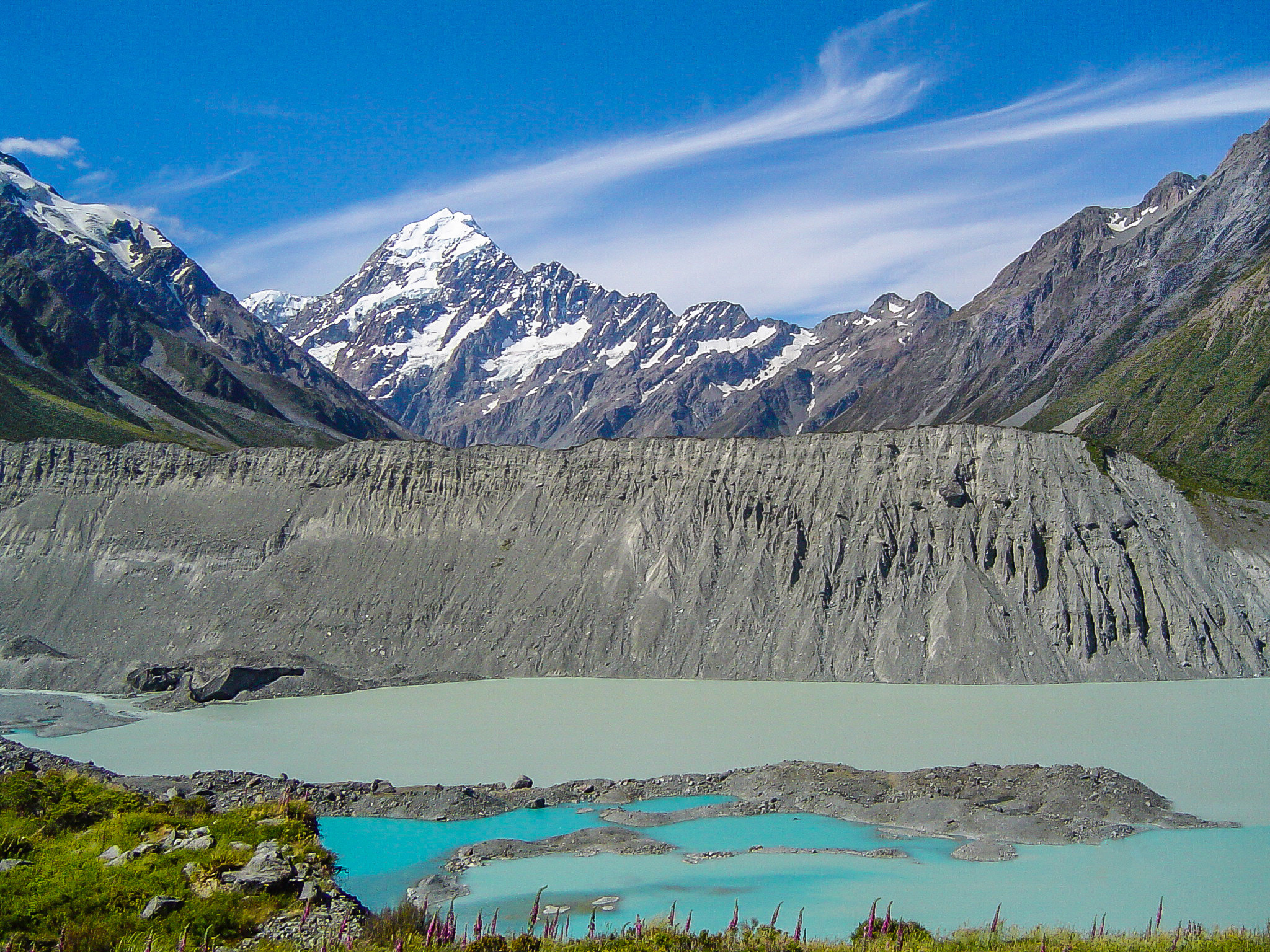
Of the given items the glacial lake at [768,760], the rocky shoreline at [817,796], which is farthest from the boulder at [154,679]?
the rocky shoreline at [817,796]

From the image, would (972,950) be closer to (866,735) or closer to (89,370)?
(866,735)

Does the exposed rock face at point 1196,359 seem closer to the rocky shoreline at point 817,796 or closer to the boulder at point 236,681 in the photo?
the rocky shoreline at point 817,796

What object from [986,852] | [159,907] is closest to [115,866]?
[159,907]

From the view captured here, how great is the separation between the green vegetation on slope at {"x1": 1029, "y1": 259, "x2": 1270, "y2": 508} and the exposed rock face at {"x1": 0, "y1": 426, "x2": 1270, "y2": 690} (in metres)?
66.7

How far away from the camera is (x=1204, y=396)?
133000 mm

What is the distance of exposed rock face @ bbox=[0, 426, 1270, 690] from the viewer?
4994cm

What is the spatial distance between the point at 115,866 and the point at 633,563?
142 ft

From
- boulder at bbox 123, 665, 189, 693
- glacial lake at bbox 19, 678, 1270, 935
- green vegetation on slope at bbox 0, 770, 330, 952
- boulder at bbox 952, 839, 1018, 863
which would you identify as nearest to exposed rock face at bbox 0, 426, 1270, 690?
boulder at bbox 123, 665, 189, 693

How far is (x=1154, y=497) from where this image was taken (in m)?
55.8

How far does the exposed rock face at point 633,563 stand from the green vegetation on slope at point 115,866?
3018 centimetres

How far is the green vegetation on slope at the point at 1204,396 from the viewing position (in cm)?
11956

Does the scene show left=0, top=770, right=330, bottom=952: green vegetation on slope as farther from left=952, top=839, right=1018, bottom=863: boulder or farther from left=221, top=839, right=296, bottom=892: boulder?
left=952, top=839, right=1018, bottom=863: boulder

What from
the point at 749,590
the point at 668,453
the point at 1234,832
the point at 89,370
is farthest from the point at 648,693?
the point at 89,370

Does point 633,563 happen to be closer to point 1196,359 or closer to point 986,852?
point 986,852
